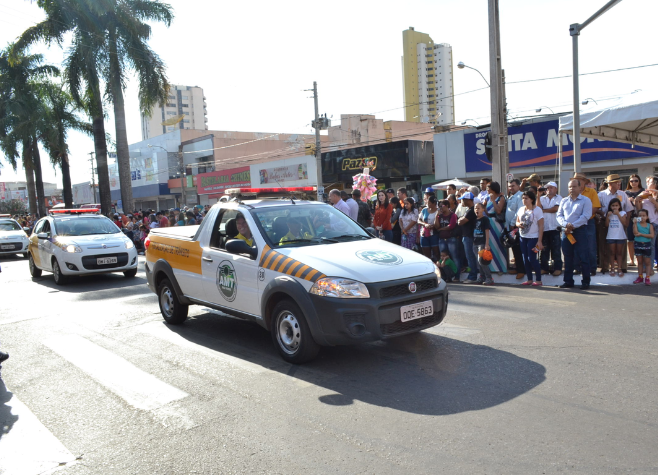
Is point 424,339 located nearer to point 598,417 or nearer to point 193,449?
point 598,417

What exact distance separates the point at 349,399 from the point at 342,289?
1041 mm

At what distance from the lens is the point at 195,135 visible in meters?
71.1

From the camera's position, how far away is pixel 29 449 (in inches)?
157

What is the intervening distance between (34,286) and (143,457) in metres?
10.9

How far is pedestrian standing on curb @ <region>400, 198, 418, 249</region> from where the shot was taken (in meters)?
12.0

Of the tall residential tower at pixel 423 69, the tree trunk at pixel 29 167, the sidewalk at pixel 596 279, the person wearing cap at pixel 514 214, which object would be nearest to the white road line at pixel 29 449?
the sidewalk at pixel 596 279

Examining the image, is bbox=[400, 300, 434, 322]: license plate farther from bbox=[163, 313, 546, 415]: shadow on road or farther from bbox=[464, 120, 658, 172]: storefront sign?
bbox=[464, 120, 658, 172]: storefront sign

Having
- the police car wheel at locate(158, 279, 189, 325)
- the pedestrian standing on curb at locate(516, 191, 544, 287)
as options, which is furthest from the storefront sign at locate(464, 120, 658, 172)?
the police car wheel at locate(158, 279, 189, 325)

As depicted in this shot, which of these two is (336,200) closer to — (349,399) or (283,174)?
(349,399)

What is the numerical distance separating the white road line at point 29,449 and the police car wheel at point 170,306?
9.84 feet

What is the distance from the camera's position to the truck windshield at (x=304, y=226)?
607 centimetres

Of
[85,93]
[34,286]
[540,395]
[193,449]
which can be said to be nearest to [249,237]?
[193,449]

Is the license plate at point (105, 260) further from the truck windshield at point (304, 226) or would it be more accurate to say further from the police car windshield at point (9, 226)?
the police car windshield at point (9, 226)

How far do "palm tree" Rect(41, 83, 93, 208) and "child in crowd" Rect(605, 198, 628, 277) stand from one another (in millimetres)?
33987
